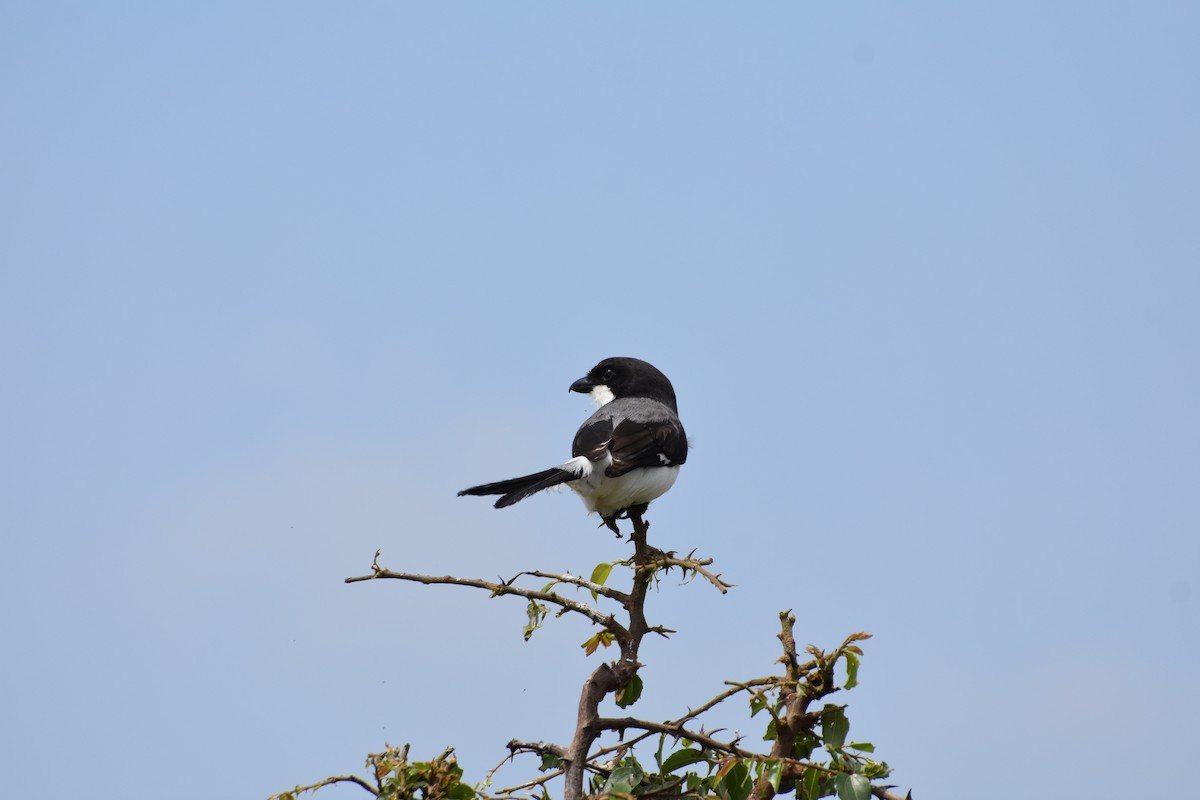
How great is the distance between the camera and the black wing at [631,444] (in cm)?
693

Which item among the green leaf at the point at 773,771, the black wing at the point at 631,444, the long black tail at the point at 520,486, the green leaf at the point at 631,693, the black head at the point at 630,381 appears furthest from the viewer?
the black head at the point at 630,381

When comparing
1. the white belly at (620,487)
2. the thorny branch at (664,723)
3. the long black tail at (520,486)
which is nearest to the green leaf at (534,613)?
the thorny branch at (664,723)

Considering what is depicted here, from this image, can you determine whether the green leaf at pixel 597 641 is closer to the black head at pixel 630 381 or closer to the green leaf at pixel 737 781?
the green leaf at pixel 737 781

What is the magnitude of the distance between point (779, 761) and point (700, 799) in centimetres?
25

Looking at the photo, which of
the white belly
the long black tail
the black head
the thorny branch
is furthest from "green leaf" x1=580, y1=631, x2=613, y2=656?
the black head

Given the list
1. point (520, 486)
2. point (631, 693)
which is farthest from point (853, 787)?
point (520, 486)

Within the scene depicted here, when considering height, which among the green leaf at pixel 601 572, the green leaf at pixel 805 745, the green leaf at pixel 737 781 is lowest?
the green leaf at pixel 737 781

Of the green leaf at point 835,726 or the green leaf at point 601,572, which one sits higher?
the green leaf at point 601,572

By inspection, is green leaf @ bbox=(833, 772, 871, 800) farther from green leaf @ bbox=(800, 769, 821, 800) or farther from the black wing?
the black wing

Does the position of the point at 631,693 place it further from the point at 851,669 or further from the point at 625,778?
the point at 851,669

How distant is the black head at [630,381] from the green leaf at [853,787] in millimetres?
5276

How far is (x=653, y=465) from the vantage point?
720 centimetres

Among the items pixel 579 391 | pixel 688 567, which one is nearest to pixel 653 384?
pixel 579 391

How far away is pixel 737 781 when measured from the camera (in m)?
3.17
